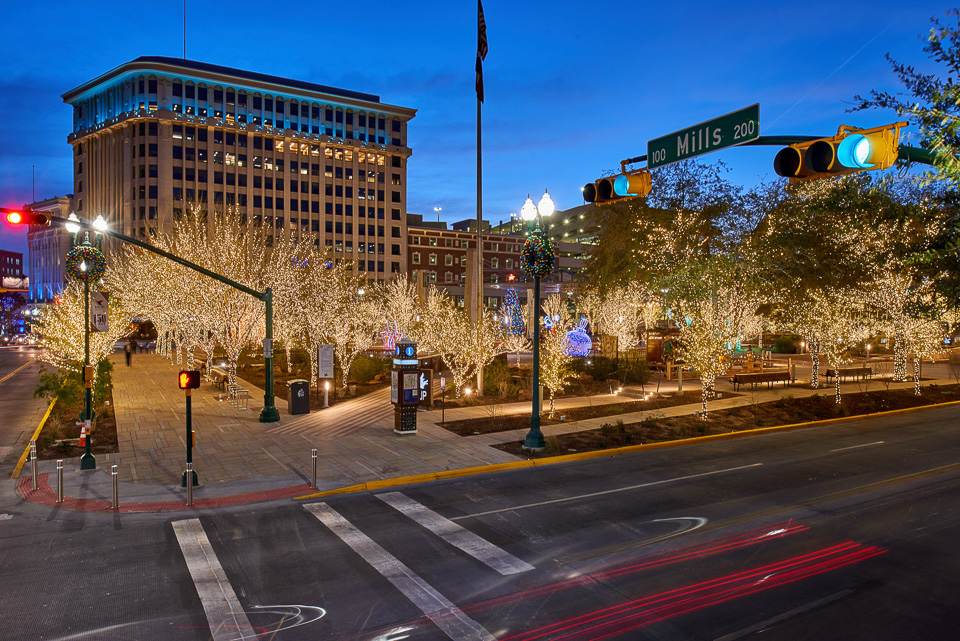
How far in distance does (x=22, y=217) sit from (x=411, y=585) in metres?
10.0

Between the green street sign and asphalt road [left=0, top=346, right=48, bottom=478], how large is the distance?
14.9m

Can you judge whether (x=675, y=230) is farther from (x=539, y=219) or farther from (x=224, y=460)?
(x=224, y=460)

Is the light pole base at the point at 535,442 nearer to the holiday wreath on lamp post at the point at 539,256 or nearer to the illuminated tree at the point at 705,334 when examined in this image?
the holiday wreath on lamp post at the point at 539,256

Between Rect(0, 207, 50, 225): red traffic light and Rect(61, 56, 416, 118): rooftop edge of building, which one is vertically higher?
Rect(61, 56, 416, 118): rooftop edge of building

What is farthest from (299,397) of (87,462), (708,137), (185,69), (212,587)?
(185,69)

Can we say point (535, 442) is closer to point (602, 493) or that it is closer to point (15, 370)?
point (602, 493)

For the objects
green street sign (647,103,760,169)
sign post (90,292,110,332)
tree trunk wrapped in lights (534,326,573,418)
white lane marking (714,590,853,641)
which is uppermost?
green street sign (647,103,760,169)

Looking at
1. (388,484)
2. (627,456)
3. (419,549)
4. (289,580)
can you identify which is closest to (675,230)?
(627,456)

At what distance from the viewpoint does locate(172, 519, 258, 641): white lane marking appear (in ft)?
21.2

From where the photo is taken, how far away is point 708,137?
7461 millimetres

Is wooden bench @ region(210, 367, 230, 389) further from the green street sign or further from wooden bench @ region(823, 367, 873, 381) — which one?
wooden bench @ region(823, 367, 873, 381)

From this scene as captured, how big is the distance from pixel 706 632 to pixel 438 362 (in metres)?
28.4

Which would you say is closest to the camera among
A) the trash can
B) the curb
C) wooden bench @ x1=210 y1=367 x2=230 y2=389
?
the curb

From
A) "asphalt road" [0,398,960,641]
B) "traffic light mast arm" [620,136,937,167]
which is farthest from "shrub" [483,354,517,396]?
"traffic light mast arm" [620,136,937,167]
